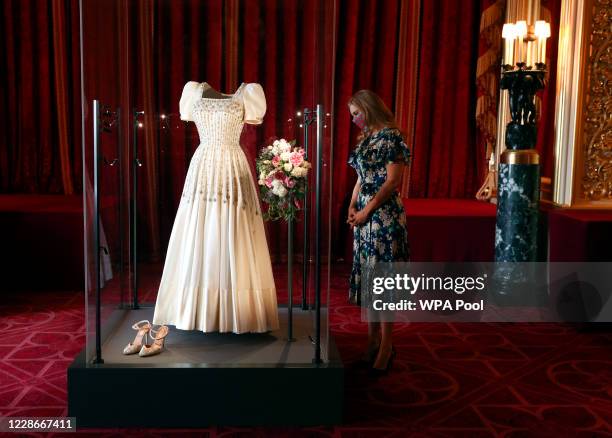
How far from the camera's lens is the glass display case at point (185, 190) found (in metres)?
2.98

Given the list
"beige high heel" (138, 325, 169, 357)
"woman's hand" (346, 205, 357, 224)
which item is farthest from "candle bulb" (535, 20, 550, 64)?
"beige high heel" (138, 325, 169, 357)

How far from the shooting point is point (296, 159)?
3223mm

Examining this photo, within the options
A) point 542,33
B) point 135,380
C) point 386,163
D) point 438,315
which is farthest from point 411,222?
point 135,380

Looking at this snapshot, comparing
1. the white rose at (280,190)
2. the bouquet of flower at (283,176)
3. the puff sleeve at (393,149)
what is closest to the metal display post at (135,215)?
the bouquet of flower at (283,176)

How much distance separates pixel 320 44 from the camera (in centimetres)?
309

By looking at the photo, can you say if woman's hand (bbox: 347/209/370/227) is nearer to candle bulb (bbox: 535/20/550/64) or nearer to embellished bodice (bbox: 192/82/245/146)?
embellished bodice (bbox: 192/82/245/146)

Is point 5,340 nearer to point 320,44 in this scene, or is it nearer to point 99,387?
point 99,387

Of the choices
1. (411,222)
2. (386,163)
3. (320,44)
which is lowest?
(411,222)

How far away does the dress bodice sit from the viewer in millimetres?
3299

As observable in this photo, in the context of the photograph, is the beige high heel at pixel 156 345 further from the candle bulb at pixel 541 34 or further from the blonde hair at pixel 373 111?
the candle bulb at pixel 541 34

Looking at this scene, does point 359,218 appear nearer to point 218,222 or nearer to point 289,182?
point 289,182

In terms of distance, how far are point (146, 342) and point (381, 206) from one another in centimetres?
127

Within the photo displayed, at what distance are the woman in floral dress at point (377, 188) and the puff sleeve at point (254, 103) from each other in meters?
0.48

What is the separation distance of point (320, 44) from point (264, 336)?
1.37 meters
